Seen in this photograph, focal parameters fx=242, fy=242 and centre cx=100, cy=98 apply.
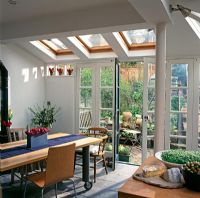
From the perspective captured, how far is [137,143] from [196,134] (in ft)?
9.98

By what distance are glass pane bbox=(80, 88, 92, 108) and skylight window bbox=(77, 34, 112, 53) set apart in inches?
34.3

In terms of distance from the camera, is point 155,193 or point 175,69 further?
point 175,69

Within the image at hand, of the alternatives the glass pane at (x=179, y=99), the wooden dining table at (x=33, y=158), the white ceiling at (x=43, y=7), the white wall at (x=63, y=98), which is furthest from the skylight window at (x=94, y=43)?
the wooden dining table at (x=33, y=158)

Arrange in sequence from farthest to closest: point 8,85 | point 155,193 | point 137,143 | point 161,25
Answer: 1. point 137,143
2. point 8,85
3. point 161,25
4. point 155,193

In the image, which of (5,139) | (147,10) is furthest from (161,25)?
(5,139)

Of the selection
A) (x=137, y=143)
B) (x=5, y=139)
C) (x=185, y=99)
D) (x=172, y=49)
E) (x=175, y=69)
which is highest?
(x=172, y=49)

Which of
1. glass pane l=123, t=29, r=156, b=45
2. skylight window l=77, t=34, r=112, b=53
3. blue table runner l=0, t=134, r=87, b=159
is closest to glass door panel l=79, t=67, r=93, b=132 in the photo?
skylight window l=77, t=34, r=112, b=53

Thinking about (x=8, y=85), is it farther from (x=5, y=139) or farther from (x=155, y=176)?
(x=155, y=176)

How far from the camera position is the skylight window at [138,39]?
14.3 ft

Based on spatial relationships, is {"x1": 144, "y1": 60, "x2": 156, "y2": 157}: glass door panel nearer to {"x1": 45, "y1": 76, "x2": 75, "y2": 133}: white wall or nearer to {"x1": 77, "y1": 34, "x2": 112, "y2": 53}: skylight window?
{"x1": 77, "y1": 34, "x2": 112, "y2": 53}: skylight window

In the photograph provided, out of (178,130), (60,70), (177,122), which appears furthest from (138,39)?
(60,70)

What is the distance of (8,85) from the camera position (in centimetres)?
486

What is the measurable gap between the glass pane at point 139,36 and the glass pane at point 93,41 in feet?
1.68

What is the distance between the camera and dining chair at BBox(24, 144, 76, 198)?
8.94ft
